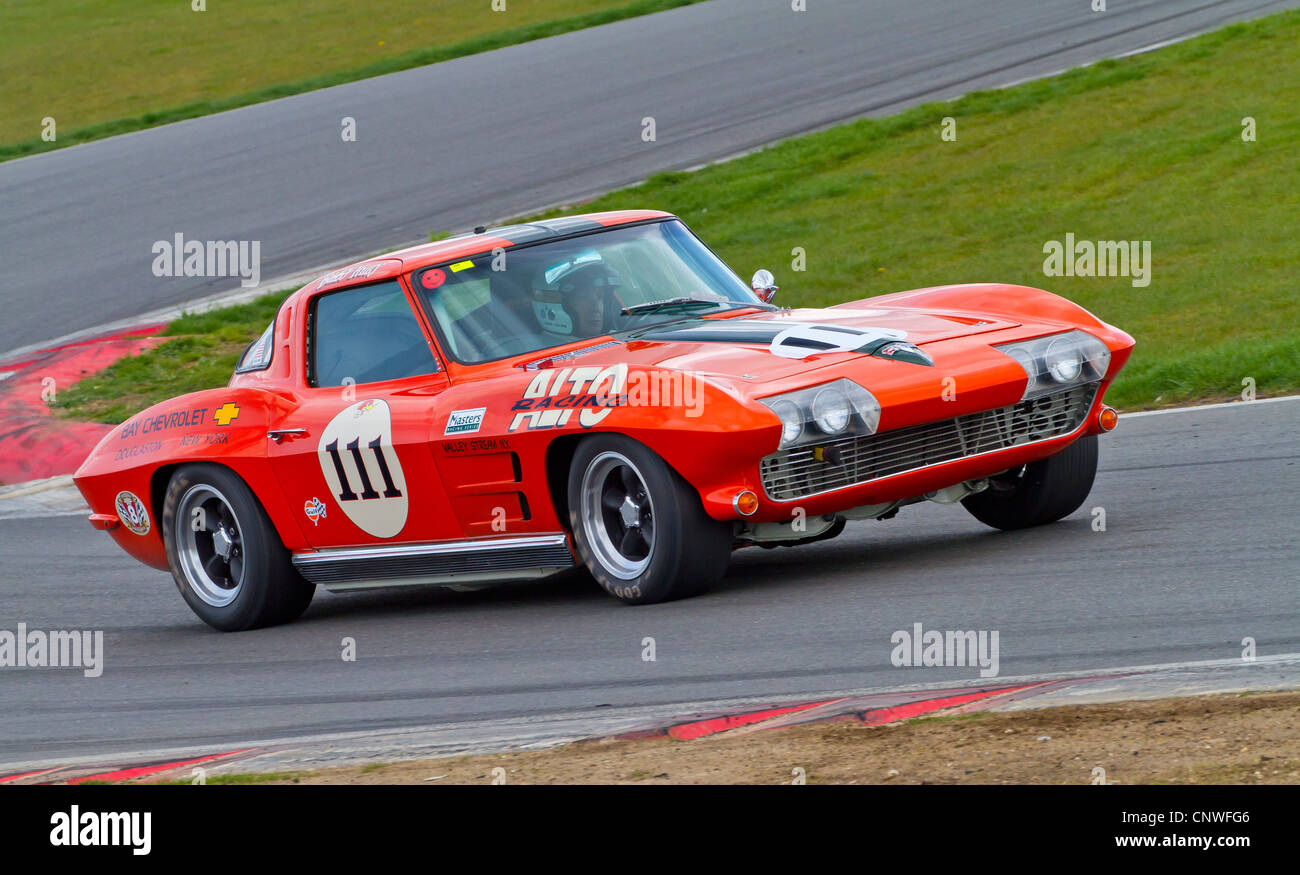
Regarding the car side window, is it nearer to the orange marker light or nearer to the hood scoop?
the hood scoop

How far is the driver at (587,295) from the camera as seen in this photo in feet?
23.1

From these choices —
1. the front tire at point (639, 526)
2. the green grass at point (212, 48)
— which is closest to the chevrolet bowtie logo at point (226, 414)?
the front tire at point (639, 526)

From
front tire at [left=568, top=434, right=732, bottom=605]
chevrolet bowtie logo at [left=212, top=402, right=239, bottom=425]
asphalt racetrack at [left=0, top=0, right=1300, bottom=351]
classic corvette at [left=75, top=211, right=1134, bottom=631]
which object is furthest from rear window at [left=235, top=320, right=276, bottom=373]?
asphalt racetrack at [left=0, top=0, right=1300, bottom=351]

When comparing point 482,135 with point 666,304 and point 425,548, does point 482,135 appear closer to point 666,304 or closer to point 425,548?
point 666,304

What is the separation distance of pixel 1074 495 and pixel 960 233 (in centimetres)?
831

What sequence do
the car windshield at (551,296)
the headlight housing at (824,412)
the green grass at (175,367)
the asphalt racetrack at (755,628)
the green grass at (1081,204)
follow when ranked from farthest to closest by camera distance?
the green grass at (175,367) → the green grass at (1081,204) → the car windshield at (551,296) → the headlight housing at (824,412) → the asphalt racetrack at (755,628)

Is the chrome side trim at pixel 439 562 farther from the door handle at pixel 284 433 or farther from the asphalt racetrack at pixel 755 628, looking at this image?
the door handle at pixel 284 433

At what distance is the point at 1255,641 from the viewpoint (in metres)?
4.90

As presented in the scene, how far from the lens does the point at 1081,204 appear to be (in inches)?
597

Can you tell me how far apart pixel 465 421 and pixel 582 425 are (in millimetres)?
642

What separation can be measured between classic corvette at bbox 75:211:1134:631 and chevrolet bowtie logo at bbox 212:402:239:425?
0.04 ft

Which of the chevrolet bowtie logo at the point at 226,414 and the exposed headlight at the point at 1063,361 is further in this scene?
the chevrolet bowtie logo at the point at 226,414

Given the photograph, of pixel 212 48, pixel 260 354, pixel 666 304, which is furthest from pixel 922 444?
pixel 212 48

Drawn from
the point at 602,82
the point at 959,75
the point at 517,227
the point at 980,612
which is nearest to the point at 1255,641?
the point at 980,612
